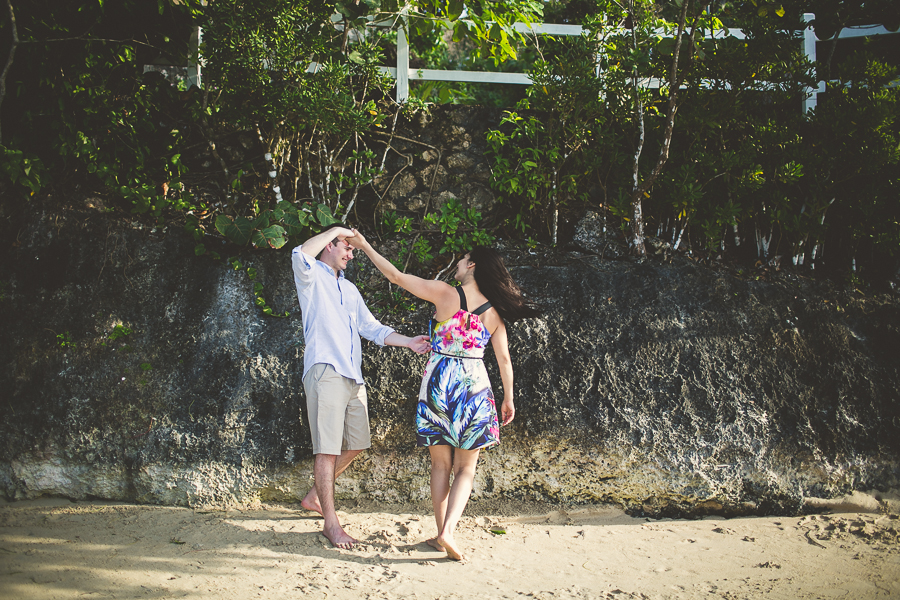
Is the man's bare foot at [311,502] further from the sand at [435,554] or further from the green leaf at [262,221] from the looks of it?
the green leaf at [262,221]

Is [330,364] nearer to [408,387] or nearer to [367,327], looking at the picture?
[367,327]

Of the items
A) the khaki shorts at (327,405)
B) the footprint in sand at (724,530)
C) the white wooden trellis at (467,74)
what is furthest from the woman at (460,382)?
the white wooden trellis at (467,74)

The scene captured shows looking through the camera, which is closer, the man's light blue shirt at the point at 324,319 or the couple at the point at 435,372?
the couple at the point at 435,372

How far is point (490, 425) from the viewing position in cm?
313

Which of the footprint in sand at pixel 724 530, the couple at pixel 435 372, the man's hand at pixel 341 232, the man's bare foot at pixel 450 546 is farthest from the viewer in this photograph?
the footprint in sand at pixel 724 530

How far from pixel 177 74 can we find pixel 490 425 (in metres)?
4.57

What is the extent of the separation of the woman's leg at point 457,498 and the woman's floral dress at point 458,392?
0.09m

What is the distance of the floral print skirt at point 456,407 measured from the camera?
3084 mm

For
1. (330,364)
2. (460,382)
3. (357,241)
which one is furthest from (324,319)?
(460,382)

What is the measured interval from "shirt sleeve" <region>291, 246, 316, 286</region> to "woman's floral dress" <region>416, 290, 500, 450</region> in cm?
84

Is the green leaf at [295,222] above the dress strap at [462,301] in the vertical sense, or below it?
above

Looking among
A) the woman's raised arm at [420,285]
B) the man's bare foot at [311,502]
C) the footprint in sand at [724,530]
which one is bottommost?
the footprint in sand at [724,530]

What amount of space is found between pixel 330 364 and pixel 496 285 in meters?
1.08

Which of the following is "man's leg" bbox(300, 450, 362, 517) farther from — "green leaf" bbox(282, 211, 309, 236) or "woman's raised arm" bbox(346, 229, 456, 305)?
"green leaf" bbox(282, 211, 309, 236)
